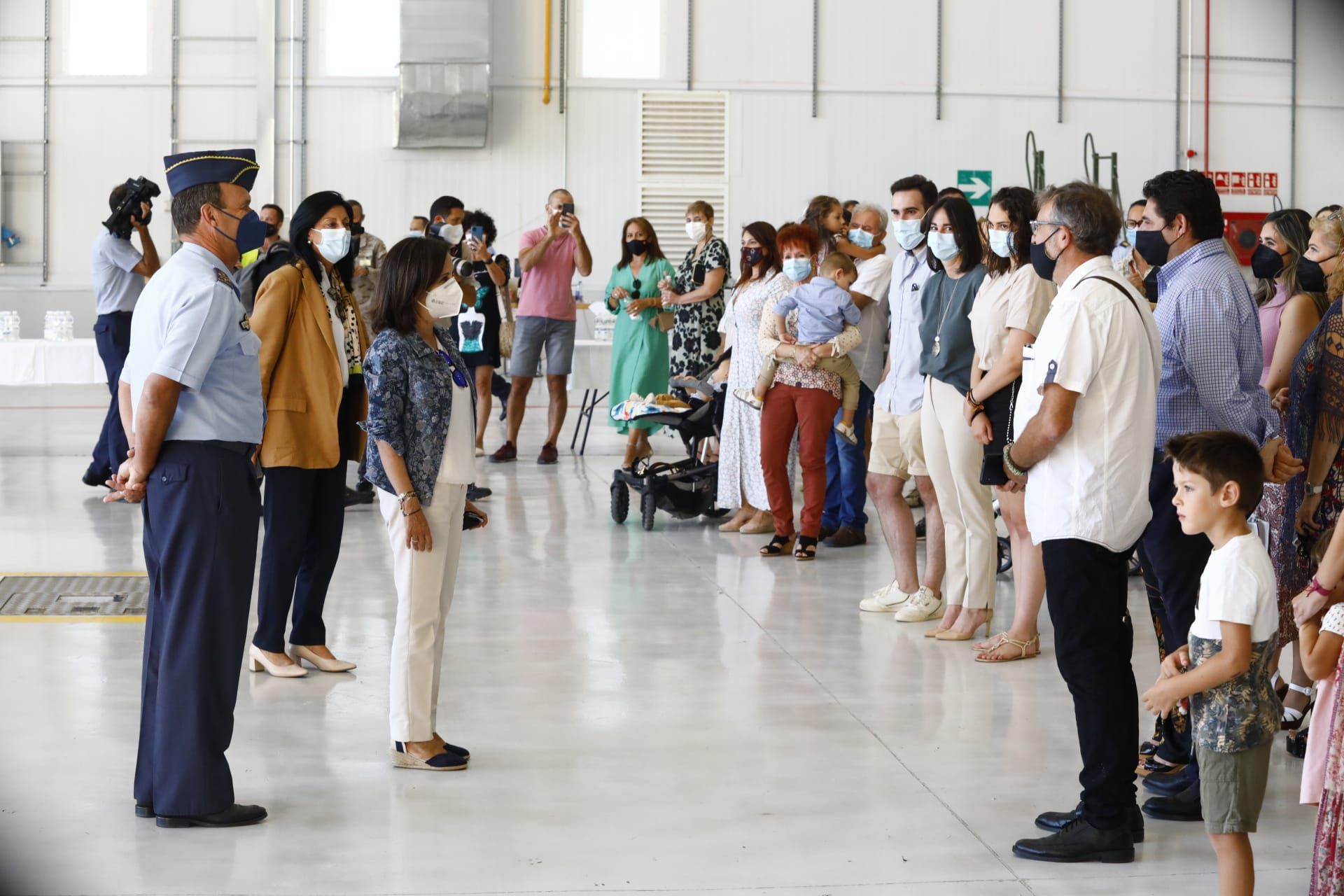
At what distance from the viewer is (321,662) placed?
4.76 metres

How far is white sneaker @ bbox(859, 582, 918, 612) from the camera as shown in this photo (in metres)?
5.73

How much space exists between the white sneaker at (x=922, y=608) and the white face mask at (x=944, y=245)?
51.7 inches

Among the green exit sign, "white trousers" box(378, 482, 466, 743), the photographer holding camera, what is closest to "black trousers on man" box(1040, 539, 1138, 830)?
"white trousers" box(378, 482, 466, 743)

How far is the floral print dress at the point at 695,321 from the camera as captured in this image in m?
8.62

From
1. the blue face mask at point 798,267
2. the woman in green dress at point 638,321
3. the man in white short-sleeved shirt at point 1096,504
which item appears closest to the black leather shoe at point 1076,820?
the man in white short-sleeved shirt at point 1096,504

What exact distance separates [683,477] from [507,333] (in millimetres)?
3248

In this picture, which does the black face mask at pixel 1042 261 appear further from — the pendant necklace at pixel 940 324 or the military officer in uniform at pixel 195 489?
the military officer in uniform at pixel 195 489

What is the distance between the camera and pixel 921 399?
17.9ft

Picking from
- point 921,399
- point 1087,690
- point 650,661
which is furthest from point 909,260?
point 1087,690

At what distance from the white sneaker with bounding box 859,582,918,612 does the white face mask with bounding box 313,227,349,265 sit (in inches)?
95.7

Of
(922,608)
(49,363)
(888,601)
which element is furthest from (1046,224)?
(49,363)

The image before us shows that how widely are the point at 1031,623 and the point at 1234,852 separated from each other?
89.4 inches

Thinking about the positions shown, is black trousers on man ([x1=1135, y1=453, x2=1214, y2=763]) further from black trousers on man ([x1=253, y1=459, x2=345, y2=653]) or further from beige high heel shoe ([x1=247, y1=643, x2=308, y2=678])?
beige high heel shoe ([x1=247, y1=643, x2=308, y2=678])

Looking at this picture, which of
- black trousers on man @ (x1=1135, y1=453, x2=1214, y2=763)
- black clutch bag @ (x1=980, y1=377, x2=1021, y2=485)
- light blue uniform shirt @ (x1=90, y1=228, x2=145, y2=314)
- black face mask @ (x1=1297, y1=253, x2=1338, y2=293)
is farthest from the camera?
light blue uniform shirt @ (x1=90, y1=228, x2=145, y2=314)
